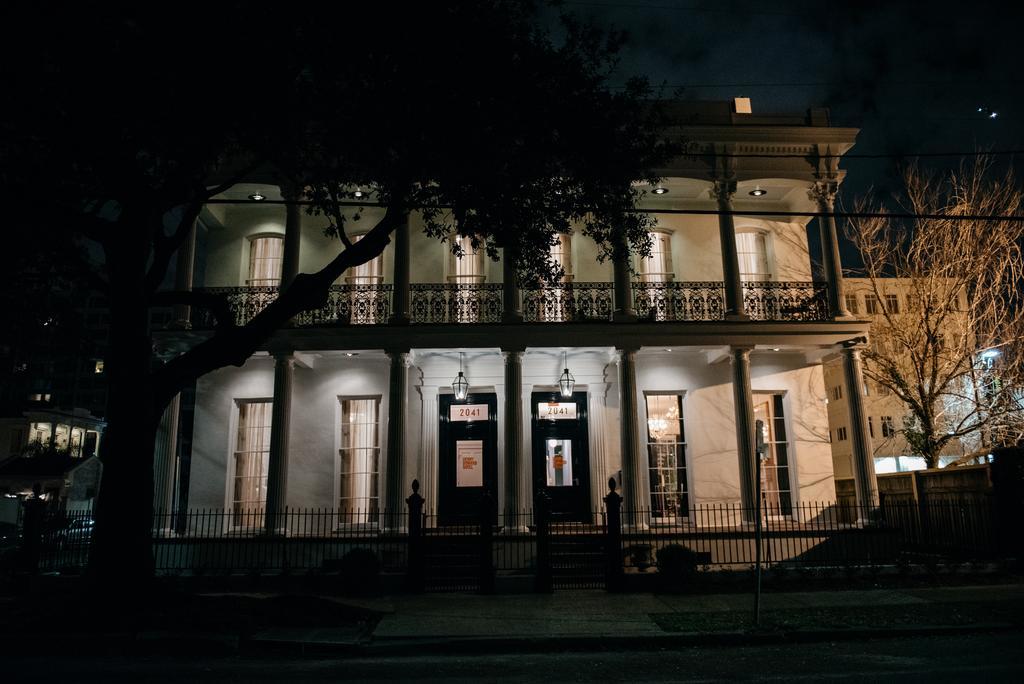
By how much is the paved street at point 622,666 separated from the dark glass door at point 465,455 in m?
8.01

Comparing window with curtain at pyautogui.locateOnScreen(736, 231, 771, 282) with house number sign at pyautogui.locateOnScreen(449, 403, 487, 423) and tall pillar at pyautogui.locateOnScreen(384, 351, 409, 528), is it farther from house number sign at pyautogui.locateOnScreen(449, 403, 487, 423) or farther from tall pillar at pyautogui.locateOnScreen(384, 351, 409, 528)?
tall pillar at pyautogui.locateOnScreen(384, 351, 409, 528)

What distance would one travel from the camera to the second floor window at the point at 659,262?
54.4 feet

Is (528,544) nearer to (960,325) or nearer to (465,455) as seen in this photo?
(465,455)

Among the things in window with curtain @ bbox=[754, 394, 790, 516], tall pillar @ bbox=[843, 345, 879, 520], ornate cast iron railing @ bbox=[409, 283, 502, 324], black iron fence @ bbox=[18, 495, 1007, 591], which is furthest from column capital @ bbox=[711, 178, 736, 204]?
black iron fence @ bbox=[18, 495, 1007, 591]

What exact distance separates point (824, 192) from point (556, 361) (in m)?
6.99

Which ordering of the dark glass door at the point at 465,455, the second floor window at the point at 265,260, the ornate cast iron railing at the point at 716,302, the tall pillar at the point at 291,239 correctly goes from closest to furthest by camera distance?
1. the tall pillar at the point at 291,239
2. the ornate cast iron railing at the point at 716,302
3. the dark glass door at the point at 465,455
4. the second floor window at the point at 265,260

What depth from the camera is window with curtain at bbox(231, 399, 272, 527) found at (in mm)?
15578

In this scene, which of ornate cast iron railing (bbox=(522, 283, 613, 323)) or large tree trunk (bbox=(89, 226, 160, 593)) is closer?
large tree trunk (bbox=(89, 226, 160, 593))

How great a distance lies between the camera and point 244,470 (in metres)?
15.9

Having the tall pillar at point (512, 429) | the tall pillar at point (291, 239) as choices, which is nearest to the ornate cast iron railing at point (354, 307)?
the tall pillar at point (291, 239)

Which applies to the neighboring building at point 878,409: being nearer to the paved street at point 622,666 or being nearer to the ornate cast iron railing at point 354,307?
the paved street at point 622,666

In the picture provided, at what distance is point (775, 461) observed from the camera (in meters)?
16.2

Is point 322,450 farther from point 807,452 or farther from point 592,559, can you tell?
point 807,452

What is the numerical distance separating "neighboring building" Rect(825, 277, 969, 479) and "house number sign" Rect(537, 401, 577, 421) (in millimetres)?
5957
